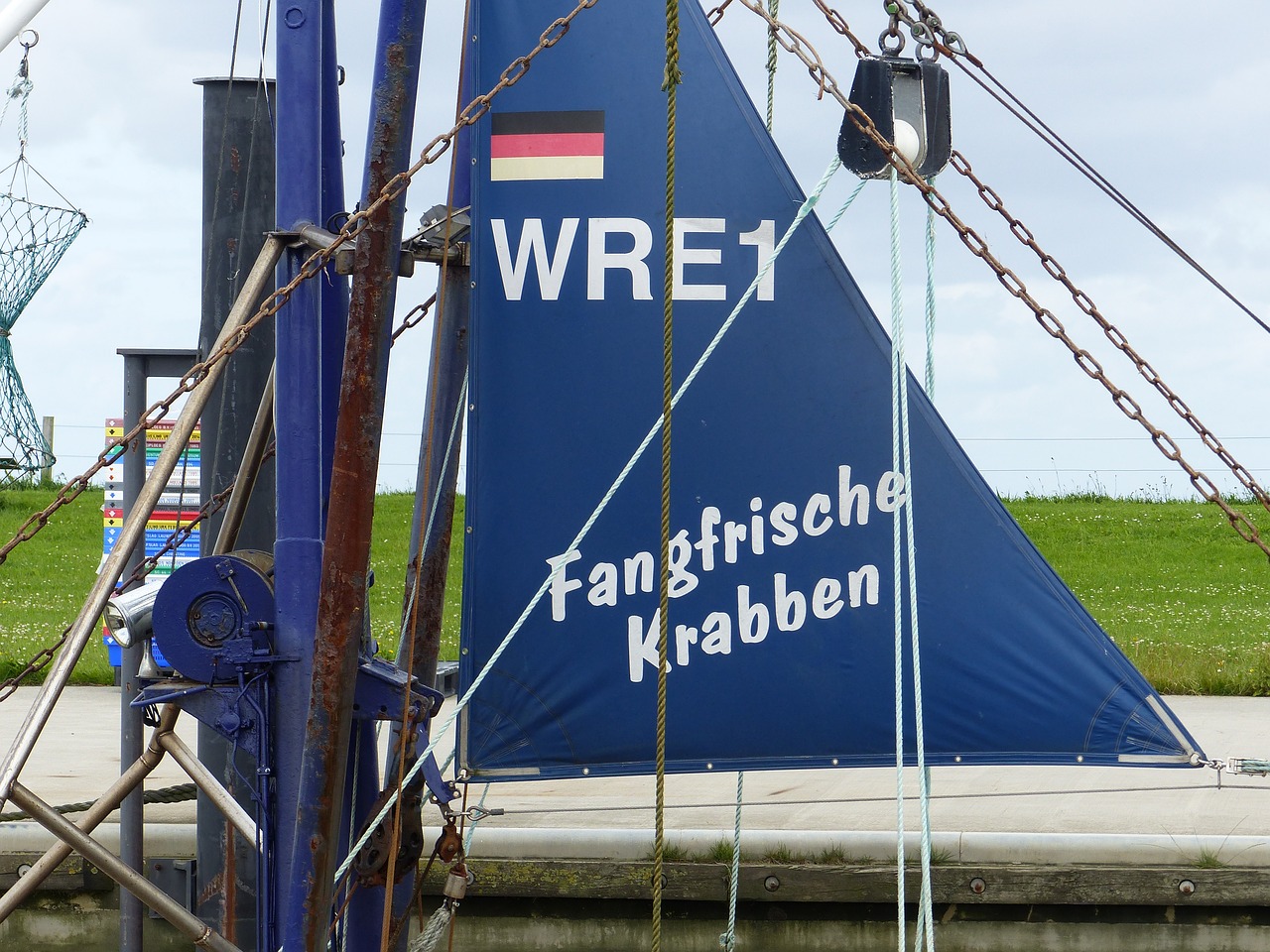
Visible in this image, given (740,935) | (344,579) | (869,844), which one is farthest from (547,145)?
(740,935)

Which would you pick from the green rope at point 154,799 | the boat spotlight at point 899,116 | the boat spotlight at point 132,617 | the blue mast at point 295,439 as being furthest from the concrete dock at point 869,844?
Result: the boat spotlight at point 899,116

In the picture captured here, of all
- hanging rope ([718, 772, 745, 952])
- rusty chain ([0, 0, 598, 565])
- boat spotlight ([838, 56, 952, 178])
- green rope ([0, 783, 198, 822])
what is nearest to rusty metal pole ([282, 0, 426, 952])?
rusty chain ([0, 0, 598, 565])

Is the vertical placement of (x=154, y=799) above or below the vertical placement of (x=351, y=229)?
below

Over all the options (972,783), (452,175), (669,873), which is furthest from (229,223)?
(972,783)

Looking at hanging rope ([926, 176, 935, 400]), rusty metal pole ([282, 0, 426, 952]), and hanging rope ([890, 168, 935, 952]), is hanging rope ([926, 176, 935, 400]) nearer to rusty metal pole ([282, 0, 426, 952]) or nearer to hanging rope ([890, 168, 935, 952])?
hanging rope ([890, 168, 935, 952])

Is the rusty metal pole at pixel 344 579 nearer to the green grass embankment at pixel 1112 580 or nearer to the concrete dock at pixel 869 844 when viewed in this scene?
the concrete dock at pixel 869 844

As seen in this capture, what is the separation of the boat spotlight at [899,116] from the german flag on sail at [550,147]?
0.69 m

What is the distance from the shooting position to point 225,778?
530 cm

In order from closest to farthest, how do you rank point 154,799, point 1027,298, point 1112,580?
1. point 1027,298
2. point 154,799
3. point 1112,580

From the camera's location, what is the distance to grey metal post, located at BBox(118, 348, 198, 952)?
5020mm

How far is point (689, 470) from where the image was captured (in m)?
4.12

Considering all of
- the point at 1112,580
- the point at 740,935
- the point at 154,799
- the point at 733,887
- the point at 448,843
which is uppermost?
the point at 1112,580

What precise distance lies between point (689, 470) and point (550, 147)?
0.98 meters

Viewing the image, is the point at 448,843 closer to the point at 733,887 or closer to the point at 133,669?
the point at 733,887
